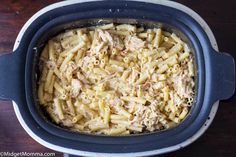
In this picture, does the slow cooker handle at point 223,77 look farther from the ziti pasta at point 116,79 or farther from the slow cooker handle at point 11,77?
the slow cooker handle at point 11,77

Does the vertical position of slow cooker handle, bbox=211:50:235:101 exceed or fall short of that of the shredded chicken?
it falls short

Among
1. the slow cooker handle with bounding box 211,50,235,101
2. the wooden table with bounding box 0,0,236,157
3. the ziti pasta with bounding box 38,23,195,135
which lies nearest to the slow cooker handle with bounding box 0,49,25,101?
the ziti pasta with bounding box 38,23,195,135

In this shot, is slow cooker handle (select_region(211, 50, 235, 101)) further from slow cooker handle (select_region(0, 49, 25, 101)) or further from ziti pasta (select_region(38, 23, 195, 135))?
slow cooker handle (select_region(0, 49, 25, 101))

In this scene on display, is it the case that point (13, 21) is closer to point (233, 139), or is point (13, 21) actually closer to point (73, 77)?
point (73, 77)

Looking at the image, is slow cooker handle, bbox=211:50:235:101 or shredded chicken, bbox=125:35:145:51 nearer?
slow cooker handle, bbox=211:50:235:101

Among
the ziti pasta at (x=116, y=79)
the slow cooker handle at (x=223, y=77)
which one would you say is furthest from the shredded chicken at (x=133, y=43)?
the slow cooker handle at (x=223, y=77)

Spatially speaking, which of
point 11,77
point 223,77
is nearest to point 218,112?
point 223,77
